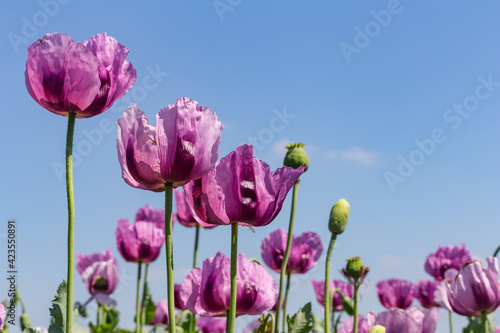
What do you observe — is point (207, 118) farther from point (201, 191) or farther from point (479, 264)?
point (479, 264)

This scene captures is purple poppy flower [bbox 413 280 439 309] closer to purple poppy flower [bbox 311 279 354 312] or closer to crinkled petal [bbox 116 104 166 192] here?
purple poppy flower [bbox 311 279 354 312]

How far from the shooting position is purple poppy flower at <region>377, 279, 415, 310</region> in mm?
4980

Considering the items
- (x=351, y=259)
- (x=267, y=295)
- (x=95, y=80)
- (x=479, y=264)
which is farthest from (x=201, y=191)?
(x=479, y=264)

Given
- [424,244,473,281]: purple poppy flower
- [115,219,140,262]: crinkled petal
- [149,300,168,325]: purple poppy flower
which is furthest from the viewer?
[424,244,473,281]: purple poppy flower

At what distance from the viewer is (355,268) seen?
9.06ft

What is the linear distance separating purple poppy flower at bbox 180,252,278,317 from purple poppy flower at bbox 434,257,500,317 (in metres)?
1.19

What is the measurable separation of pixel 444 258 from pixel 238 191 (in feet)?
14.6

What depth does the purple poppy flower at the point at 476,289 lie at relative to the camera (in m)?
2.83

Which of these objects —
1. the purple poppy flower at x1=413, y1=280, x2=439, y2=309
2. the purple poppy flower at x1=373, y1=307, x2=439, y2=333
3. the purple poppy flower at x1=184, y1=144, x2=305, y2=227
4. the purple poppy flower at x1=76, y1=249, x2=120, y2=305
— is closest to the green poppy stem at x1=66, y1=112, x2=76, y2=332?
the purple poppy flower at x1=184, y1=144, x2=305, y2=227

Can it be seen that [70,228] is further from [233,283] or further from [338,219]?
[338,219]

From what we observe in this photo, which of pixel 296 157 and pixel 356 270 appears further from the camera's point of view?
pixel 356 270

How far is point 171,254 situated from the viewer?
1.37m

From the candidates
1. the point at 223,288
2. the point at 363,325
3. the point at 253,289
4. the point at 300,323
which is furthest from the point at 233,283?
the point at 363,325

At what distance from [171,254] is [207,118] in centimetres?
36
